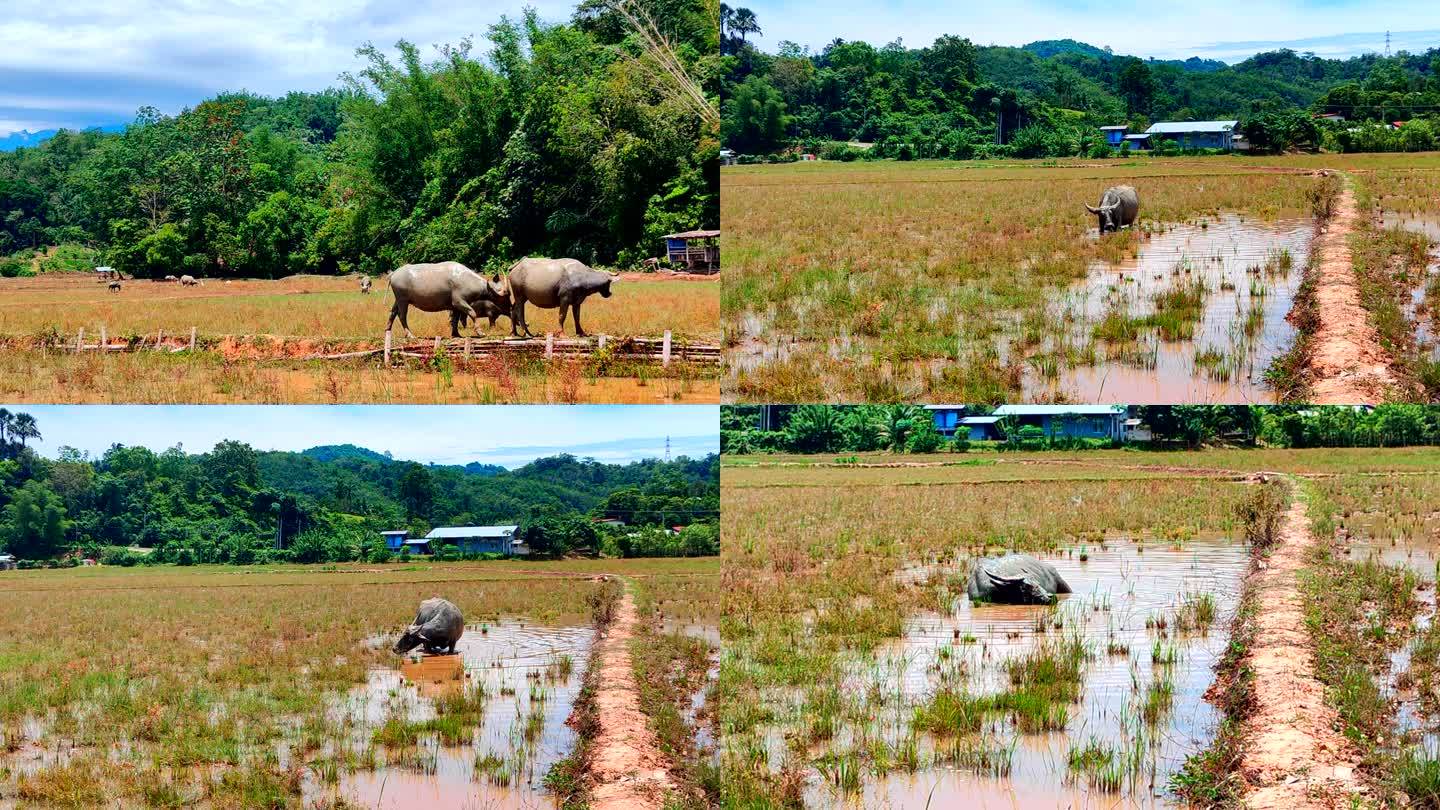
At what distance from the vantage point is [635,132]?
31656mm

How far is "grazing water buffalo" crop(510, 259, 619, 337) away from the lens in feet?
57.6

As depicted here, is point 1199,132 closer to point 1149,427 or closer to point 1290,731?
point 1149,427

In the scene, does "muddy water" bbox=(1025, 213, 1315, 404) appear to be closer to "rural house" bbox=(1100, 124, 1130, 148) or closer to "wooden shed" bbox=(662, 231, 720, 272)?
"wooden shed" bbox=(662, 231, 720, 272)

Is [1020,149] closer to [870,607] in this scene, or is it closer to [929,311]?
[929,311]

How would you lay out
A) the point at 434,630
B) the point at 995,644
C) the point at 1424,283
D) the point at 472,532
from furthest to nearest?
the point at 472,532, the point at 434,630, the point at 1424,283, the point at 995,644

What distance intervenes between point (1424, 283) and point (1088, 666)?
9260mm

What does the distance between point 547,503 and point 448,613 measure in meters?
30.5

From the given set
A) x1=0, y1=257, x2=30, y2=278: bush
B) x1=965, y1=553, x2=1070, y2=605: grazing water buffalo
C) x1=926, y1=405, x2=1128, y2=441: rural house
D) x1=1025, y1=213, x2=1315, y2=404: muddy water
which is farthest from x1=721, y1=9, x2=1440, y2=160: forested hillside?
x1=0, y1=257, x2=30, y2=278: bush

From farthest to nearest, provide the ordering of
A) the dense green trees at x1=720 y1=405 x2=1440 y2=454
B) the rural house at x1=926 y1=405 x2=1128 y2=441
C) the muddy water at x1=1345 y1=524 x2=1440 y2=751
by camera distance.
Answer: the rural house at x1=926 y1=405 x2=1128 y2=441, the dense green trees at x1=720 y1=405 x2=1440 y2=454, the muddy water at x1=1345 y1=524 x2=1440 y2=751

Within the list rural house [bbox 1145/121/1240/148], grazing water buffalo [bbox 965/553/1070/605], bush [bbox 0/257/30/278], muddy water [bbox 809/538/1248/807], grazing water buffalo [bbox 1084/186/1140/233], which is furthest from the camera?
bush [bbox 0/257/30/278]

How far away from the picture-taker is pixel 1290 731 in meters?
8.12

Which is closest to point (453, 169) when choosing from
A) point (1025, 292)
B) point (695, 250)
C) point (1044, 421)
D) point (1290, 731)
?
point (695, 250)

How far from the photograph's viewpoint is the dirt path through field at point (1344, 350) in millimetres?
12039

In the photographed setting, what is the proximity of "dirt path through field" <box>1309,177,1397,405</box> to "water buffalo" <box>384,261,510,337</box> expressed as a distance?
35.9 ft
